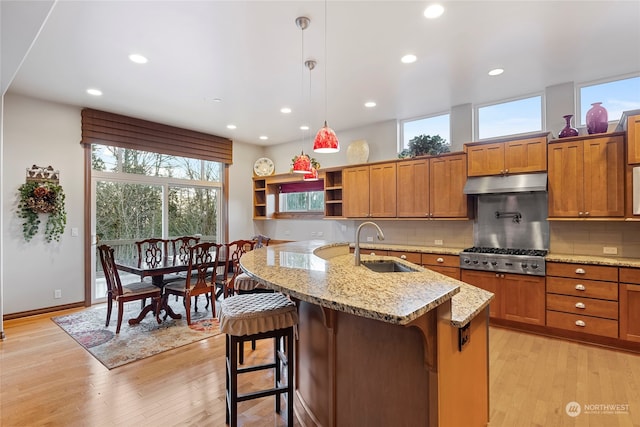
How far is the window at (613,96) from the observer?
139 inches

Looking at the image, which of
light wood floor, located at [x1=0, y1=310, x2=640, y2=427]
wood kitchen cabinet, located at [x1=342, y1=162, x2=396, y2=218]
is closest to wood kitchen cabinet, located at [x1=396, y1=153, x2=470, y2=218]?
wood kitchen cabinet, located at [x1=342, y1=162, x2=396, y2=218]

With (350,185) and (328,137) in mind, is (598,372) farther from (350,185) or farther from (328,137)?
(350,185)

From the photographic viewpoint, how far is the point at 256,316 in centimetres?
188

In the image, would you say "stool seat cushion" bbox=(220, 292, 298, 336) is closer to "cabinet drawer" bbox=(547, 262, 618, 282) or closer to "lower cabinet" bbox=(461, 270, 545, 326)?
"lower cabinet" bbox=(461, 270, 545, 326)

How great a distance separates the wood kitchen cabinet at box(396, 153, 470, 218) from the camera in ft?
13.9

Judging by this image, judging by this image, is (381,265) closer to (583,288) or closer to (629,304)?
(583,288)

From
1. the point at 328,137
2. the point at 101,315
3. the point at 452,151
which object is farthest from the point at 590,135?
the point at 101,315

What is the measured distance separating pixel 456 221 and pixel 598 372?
7.49ft

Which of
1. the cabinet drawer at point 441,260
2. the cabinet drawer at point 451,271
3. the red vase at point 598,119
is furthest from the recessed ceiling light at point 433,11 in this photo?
the cabinet drawer at point 451,271

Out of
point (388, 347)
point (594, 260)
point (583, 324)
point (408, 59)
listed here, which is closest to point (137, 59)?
point (408, 59)

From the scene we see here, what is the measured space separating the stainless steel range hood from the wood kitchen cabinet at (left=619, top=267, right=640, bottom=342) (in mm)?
1103

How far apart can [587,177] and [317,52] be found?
3141 mm

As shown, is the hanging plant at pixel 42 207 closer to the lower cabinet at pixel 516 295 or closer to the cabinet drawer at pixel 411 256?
the cabinet drawer at pixel 411 256

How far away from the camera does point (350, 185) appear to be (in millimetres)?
5363
